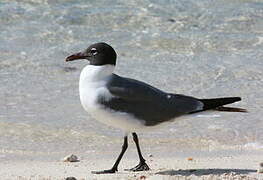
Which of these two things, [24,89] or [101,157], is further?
[24,89]

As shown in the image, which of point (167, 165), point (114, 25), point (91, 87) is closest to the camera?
point (91, 87)

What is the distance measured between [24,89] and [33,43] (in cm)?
184

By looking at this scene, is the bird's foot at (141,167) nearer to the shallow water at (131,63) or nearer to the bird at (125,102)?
the bird at (125,102)

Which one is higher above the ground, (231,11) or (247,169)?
(231,11)

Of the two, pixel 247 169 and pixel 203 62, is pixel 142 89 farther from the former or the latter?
pixel 203 62

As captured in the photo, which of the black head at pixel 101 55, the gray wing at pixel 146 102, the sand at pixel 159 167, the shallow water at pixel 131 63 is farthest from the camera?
the shallow water at pixel 131 63

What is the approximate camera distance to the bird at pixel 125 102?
16.3 feet

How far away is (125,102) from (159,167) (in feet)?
1.98

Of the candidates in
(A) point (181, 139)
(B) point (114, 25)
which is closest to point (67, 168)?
(A) point (181, 139)

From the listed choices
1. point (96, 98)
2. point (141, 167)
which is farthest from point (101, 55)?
point (141, 167)

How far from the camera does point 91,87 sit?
4.98m

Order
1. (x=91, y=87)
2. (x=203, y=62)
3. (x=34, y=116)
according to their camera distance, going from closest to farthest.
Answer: (x=91, y=87), (x=34, y=116), (x=203, y=62)

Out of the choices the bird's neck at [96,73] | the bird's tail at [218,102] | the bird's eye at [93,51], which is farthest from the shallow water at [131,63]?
the bird's eye at [93,51]

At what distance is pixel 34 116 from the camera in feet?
22.5
